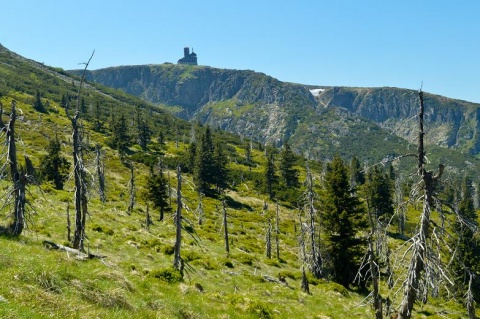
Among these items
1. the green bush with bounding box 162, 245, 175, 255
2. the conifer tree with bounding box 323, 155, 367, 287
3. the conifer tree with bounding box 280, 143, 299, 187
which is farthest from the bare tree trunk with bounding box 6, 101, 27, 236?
the conifer tree with bounding box 280, 143, 299, 187

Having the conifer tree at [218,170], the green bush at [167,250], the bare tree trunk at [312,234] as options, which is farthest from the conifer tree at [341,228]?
the conifer tree at [218,170]

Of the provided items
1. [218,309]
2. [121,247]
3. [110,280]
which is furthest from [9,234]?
[121,247]

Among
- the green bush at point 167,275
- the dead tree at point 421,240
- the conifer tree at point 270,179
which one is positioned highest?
the dead tree at point 421,240

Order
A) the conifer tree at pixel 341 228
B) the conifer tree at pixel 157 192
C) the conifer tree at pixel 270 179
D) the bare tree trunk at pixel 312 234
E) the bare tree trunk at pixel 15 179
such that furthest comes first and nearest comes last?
the conifer tree at pixel 270 179
the conifer tree at pixel 157 192
the conifer tree at pixel 341 228
the bare tree trunk at pixel 312 234
the bare tree trunk at pixel 15 179

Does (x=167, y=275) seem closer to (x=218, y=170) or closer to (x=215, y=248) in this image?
(x=215, y=248)

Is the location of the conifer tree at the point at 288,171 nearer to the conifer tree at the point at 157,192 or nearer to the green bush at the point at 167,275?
the conifer tree at the point at 157,192

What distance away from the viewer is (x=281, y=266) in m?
43.8

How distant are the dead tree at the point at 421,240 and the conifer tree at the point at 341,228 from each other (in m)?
24.7

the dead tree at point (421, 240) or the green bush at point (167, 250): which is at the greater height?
the dead tree at point (421, 240)

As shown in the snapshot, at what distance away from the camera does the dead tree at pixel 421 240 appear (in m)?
13.3

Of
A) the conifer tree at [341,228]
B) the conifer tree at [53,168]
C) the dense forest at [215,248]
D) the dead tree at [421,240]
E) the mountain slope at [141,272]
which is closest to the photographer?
the mountain slope at [141,272]

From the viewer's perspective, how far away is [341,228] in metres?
38.4

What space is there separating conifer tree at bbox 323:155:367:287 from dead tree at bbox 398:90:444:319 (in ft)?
80.9

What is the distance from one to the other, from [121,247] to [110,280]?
18.7 m
